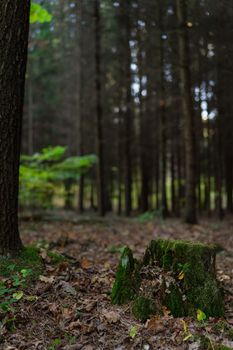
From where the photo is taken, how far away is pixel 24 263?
5.30 metres

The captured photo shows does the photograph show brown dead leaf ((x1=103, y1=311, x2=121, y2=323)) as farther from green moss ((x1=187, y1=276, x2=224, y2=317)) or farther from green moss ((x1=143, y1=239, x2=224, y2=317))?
green moss ((x1=187, y1=276, x2=224, y2=317))

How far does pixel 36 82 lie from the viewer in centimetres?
2802

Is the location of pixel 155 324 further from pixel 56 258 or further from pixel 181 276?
pixel 56 258

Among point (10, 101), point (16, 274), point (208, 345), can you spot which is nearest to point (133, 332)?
point (208, 345)

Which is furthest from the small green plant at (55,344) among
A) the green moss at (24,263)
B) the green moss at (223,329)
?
the green moss at (223,329)

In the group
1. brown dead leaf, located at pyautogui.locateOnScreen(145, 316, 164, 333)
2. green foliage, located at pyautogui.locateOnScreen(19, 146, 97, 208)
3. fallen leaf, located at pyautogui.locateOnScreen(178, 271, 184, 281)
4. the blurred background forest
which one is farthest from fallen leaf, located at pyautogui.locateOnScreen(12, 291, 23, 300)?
green foliage, located at pyautogui.locateOnScreen(19, 146, 97, 208)

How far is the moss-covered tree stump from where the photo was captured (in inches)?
180

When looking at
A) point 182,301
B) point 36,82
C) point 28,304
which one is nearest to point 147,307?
point 182,301

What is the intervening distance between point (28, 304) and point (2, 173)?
6.02 feet

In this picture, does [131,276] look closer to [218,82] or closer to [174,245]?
[174,245]

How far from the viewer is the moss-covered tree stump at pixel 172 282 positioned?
15.0 ft

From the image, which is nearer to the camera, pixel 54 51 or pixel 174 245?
pixel 174 245

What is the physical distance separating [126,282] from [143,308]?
46cm

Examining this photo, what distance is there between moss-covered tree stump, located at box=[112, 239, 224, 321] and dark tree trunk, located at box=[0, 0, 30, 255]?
1790mm
